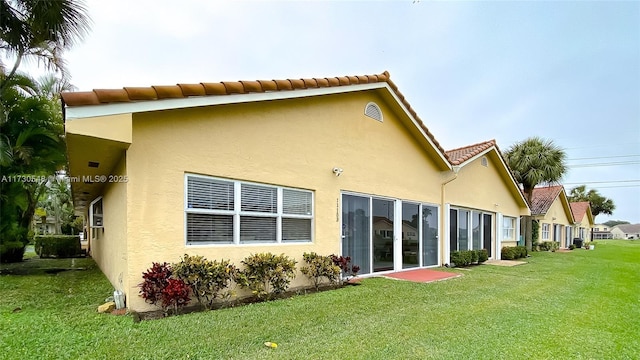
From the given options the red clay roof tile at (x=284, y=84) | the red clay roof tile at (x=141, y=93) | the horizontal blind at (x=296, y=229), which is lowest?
the horizontal blind at (x=296, y=229)

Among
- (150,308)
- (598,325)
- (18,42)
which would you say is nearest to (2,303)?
(150,308)

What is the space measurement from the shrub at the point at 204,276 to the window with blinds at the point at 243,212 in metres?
0.54

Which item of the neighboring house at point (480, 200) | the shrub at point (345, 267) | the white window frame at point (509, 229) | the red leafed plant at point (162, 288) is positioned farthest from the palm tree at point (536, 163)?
the red leafed plant at point (162, 288)

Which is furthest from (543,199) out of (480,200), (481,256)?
(481,256)

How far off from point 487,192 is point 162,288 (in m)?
17.0

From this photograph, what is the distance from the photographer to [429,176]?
13875 millimetres

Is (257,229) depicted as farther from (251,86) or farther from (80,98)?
(80,98)

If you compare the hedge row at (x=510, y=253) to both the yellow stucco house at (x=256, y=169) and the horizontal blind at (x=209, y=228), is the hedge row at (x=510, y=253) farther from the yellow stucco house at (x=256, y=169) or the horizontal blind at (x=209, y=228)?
the horizontal blind at (x=209, y=228)

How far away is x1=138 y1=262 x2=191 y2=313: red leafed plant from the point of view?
597 cm

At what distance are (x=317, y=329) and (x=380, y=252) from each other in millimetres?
6446

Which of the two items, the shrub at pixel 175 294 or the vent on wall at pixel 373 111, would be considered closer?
the shrub at pixel 175 294

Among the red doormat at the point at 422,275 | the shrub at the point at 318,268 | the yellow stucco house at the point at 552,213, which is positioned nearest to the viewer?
the shrub at the point at 318,268

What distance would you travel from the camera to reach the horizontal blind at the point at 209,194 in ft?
22.9

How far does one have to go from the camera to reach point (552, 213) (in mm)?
32594
